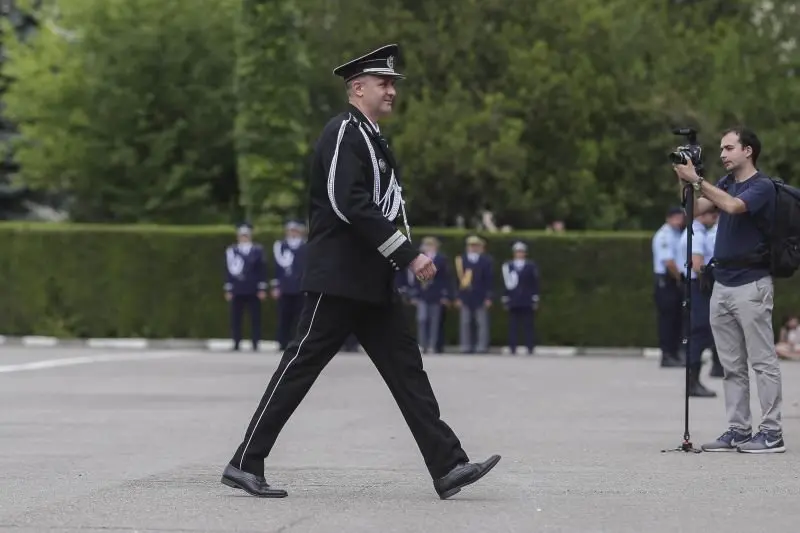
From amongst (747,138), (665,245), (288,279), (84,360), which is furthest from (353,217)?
(288,279)

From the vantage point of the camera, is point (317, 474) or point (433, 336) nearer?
point (317, 474)

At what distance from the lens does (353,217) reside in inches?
335

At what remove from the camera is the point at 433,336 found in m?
28.2

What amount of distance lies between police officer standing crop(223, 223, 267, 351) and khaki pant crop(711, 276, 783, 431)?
16266 millimetres

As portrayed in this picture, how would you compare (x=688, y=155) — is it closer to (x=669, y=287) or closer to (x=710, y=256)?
(x=710, y=256)

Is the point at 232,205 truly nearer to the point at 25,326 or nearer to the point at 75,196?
the point at 75,196

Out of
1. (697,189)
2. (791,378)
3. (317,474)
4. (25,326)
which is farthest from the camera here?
(25,326)

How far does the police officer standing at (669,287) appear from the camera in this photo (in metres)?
21.6

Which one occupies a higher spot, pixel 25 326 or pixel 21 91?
pixel 21 91

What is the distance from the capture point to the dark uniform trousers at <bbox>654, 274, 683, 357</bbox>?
21859mm

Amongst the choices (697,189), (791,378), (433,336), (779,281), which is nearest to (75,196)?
(433,336)

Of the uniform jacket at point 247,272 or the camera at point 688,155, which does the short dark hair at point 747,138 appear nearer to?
the camera at point 688,155

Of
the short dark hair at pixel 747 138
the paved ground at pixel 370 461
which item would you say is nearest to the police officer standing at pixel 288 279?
the paved ground at pixel 370 461

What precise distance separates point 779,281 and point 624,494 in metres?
18.9
